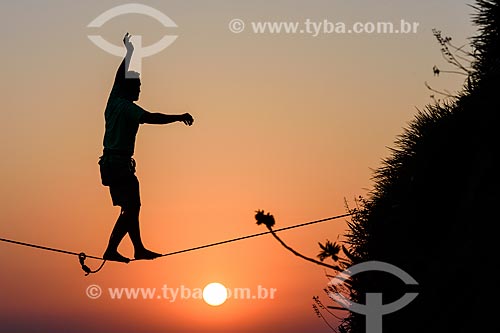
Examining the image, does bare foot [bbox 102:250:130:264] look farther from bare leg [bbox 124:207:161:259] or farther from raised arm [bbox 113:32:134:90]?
raised arm [bbox 113:32:134:90]

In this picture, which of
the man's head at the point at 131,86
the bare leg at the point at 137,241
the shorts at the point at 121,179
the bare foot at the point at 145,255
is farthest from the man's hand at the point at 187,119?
the bare foot at the point at 145,255

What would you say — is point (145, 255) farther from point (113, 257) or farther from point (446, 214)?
point (446, 214)

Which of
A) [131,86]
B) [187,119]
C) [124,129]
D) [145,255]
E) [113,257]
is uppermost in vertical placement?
[131,86]

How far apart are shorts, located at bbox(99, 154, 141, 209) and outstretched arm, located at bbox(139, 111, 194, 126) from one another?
0.64 metres

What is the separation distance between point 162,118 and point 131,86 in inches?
25.1

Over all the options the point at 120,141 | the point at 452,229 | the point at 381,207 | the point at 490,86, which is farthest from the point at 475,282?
the point at 120,141

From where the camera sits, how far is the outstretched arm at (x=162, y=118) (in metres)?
15.4

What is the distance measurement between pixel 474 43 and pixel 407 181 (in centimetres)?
221

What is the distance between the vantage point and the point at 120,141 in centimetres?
1552

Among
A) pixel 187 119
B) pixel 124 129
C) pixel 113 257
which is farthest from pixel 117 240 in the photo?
pixel 187 119

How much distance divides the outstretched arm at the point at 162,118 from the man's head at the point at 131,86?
0.35 metres

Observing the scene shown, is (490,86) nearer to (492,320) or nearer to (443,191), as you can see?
(443,191)

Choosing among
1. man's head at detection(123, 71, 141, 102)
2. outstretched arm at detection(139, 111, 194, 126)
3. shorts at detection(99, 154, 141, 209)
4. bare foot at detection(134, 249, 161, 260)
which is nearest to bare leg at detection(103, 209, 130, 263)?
bare foot at detection(134, 249, 161, 260)

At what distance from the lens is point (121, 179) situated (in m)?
15.8
